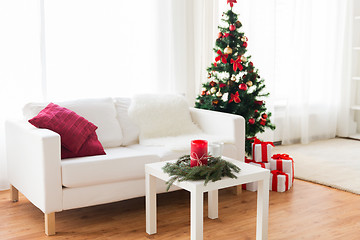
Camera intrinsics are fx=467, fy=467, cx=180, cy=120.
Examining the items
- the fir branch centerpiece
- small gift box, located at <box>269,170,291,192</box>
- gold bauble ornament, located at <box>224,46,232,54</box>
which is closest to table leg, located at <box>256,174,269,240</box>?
the fir branch centerpiece

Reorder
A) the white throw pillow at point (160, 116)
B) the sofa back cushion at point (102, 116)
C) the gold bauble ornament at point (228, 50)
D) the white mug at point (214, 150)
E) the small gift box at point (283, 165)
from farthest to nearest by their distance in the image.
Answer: the gold bauble ornament at point (228, 50)
the small gift box at point (283, 165)
the white throw pillow at point (160, 116)
the sofa back cushion at point (102, 116)
the white mug at point (214, 150)

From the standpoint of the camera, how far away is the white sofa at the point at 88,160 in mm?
2695

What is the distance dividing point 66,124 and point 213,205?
1.08 metres

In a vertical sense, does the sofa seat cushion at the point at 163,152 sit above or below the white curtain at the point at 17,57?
below

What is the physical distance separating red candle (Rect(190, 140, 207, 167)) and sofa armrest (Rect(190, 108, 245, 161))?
3.28 ft

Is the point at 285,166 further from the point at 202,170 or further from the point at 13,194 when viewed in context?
the point at 13,194

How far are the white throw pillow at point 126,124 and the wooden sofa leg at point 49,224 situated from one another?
3.00 feet

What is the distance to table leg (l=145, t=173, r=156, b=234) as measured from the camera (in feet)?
8.82

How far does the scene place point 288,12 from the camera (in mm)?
5414

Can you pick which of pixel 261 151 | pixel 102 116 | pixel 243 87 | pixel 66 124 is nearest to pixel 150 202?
pixel 66 124

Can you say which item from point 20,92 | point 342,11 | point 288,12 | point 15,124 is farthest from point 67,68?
point 342,11

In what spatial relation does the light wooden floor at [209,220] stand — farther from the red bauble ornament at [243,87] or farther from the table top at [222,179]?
the red bauble ornament at [243,87]

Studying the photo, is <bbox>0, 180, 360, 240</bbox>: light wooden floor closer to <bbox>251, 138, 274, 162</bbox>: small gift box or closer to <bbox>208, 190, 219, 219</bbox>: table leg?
<bbox>208, 190, 219, 219</bbox>: table leg

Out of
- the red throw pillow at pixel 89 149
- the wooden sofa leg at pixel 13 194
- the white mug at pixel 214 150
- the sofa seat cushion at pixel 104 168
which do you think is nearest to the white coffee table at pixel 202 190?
the white mug at pixel 214 150
